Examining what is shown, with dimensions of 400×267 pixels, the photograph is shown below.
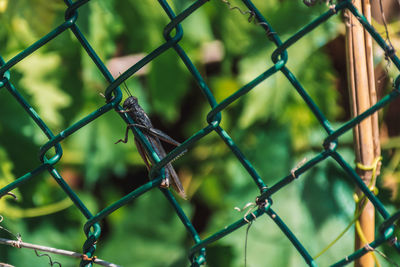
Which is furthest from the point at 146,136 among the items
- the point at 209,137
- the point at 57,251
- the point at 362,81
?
the point at 209,137

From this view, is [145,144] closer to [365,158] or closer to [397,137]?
[365,158]

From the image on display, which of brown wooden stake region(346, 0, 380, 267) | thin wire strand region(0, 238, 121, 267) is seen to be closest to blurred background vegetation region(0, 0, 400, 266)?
brown wooden stake region(346, 0, 380, 267)

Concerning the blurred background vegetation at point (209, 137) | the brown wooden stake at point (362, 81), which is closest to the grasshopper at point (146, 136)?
the brown wooden stake at point (362, 81)

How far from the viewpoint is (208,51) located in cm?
238

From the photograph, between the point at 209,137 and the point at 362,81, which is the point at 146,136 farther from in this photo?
the point at 209,137

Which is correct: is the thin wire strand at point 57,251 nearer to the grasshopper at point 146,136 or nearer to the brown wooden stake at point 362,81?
the grasshopper at point 146,136

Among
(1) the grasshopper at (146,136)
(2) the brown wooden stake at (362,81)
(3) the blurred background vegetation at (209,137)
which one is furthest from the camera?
(3) the blurred background vegetation at (209,137)

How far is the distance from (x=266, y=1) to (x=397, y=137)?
595 millimetres

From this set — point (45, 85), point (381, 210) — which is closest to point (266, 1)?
point (45, 85)

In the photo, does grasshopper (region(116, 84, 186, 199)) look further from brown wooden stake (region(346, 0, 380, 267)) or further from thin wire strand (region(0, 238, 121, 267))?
brown wooden stake (region(346, 0, 380, 267))

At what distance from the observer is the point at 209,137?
217 centimetres

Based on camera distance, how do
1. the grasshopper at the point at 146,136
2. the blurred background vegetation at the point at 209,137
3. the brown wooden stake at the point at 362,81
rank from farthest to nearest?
the blurred background vegetation at the point at 209,137 < the grasshopper at the point at 146,136 < the brown wooden stake at the point at 362,81

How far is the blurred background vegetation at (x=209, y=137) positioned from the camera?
1.43 metres

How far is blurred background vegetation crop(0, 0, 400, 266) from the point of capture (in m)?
1.43
